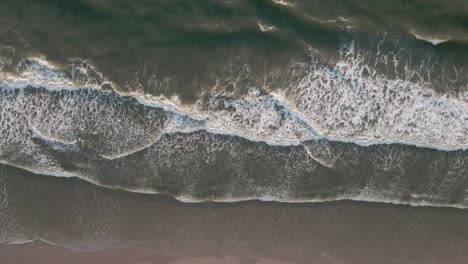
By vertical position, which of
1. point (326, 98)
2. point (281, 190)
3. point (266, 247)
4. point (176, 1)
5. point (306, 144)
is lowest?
point (266, 247)

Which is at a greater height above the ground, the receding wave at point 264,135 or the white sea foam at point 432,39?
the white sea foam at point 432,39

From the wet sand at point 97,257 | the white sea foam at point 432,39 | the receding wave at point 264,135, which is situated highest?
the white sea foam at point 432,39

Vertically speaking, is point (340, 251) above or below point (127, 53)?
below

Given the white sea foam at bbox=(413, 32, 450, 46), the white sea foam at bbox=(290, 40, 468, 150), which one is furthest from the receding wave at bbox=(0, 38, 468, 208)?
the white sea foam at bbox=(413, 32, 450, 46)

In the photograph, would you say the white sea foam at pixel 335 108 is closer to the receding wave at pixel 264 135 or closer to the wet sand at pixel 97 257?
the receding wave at pixel 264 135

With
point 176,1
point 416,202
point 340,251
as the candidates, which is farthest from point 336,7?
point 340,251

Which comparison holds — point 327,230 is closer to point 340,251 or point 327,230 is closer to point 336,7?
point 340,251

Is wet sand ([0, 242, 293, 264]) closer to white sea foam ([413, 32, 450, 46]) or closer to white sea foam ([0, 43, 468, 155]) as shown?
white sea foam ([0, 43, 468, 155])

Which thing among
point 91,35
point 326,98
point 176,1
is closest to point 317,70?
point 326,98

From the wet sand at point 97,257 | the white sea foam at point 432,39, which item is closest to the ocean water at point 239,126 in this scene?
the white sea foam at point 432,39
